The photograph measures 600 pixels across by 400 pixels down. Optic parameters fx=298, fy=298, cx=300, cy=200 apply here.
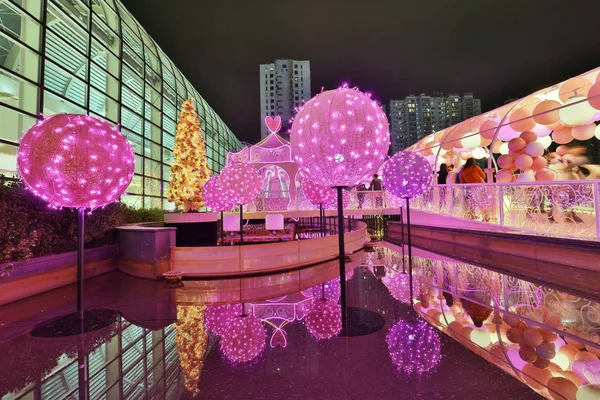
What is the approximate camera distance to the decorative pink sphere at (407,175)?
27.6ft

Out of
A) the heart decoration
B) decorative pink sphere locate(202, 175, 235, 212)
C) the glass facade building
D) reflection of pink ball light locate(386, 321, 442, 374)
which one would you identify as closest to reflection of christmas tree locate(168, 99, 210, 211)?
decorative pink sphere locate(202, 175, 235, 212)

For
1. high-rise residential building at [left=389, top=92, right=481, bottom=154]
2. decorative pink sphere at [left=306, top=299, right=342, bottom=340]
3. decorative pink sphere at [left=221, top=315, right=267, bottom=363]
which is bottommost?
decorative pink sphere at [left=306, top=299, right=342, bottom=340]

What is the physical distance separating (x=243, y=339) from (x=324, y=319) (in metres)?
1.23

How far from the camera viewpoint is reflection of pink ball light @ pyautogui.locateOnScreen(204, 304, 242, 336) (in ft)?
13.2

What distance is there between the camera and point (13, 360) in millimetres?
3271

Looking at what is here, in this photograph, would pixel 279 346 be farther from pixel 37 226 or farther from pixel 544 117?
pixel 544 117

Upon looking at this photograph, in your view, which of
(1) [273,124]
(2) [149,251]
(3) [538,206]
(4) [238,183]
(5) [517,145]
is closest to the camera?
(2) [149,251]

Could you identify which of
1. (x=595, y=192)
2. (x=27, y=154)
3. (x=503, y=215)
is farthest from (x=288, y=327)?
(x=503, y=215)

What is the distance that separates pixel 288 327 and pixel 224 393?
1.57 meters

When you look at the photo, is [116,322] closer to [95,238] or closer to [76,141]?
[76,141]

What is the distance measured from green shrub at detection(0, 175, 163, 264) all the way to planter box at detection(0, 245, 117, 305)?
267mm

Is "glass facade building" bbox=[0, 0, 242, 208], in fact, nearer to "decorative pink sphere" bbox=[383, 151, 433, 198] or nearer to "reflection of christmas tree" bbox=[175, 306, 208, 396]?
"reflection of christmas tree" bbox=[175, 306, 208, 396]

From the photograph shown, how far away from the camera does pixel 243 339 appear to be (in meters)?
3.66

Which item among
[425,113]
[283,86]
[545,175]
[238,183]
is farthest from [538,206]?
[425,113]
